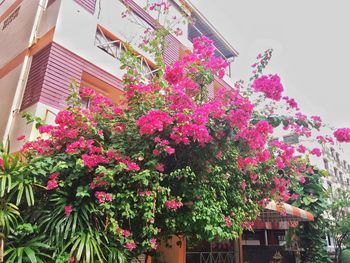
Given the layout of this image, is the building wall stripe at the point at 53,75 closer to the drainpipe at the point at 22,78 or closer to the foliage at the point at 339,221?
the drainpipe at the point at 22,78

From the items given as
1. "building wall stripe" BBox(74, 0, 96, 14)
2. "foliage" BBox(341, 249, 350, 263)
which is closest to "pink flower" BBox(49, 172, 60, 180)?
"building wall stripe" BBox(74, 0, 96, 14)

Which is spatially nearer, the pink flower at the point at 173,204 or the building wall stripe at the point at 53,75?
the pink flower at the point at 173,204

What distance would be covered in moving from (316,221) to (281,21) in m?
8.55

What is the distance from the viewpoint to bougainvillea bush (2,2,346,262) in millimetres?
4961

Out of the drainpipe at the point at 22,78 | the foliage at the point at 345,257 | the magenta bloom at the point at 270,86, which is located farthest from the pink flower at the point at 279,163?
the foliage at the point at 345,257

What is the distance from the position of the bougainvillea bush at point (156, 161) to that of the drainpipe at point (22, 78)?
283cm

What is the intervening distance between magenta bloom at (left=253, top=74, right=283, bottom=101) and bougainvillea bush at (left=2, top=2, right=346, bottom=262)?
2 centimetres

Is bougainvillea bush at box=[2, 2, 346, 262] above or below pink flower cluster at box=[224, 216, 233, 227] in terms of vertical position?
above

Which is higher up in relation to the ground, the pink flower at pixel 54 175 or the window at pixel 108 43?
the window at pixel 108 43

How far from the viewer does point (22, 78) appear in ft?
29.1

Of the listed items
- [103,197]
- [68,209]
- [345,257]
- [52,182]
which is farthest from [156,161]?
[345,257]

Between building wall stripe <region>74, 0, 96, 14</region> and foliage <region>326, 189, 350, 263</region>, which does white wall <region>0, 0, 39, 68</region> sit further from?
foliage <region>326, 189, 350, 263</region>

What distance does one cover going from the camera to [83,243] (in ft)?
14.9

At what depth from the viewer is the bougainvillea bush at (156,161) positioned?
496cm
